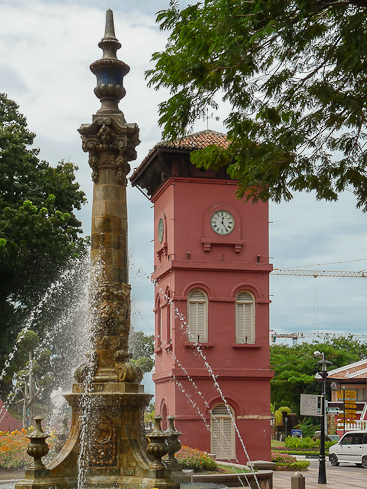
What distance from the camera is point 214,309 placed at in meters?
29.5

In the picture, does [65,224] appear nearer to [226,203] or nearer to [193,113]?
[226,203]

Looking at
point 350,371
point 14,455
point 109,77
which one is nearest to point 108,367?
point 109,77

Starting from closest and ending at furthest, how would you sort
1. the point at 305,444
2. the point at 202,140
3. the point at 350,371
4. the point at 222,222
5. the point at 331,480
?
1. the point at 331,480
2. the point at 222,222
3. the point at 202,140
4. the point at 305,444
5. the point at 350,371

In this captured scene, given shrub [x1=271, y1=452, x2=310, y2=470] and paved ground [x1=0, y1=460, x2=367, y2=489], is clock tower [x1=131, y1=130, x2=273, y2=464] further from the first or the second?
shrub [x1=271, y1=452, x2=310, y2=470]

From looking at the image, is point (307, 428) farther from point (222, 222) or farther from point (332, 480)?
point (222, 222)

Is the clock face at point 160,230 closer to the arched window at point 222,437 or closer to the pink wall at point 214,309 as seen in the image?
the pink wall at point 214,309

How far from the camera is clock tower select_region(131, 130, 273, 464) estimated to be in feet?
93.8

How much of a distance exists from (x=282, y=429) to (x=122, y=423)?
54.4m

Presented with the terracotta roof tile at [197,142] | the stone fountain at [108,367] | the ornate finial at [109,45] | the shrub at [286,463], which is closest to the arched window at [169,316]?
the terracotta roof tile at [197,142]

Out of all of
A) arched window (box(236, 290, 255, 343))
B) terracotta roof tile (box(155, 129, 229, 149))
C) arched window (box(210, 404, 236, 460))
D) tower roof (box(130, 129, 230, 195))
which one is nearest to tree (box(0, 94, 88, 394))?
tower roof (box(130, 129, 230, 195))

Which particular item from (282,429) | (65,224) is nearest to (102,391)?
(65,224)

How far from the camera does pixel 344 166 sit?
1228cm

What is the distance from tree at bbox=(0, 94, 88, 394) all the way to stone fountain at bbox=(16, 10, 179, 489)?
1162cm

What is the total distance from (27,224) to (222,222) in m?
8.01
